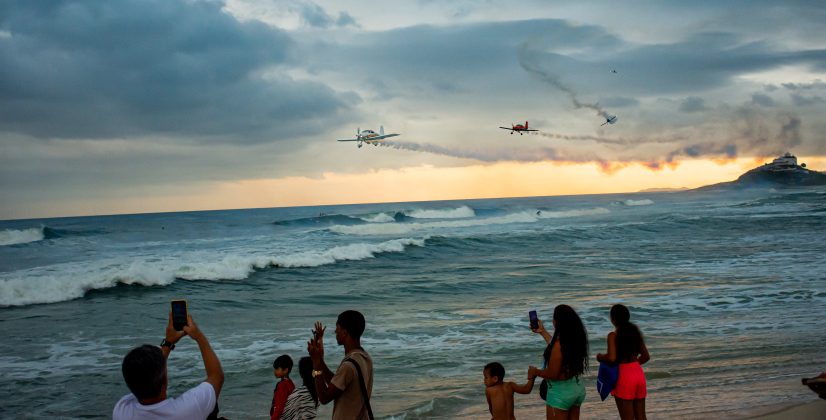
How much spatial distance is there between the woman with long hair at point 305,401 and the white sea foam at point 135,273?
17.2 m

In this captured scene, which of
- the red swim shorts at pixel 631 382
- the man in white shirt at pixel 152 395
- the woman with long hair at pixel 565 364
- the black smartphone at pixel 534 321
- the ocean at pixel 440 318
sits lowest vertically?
the ocean at pixel 440 318

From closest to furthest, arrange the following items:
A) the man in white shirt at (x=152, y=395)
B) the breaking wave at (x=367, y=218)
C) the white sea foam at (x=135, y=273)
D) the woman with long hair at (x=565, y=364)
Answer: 1. the man in white shirt at (x=152, y=395)
2. the woman with long hair at (x=565, y=364)
3. the white sea foam at (x=135, y=273)
4. the breaking wave at (x=367, y=218)

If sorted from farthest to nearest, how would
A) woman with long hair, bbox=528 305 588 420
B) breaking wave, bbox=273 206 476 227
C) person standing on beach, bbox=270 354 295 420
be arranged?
breaking wave, bbox=273 206 476 227 < person standing on beach, bbox=270 354 295 420 < woman with long hair, bbox=528 305 588 420

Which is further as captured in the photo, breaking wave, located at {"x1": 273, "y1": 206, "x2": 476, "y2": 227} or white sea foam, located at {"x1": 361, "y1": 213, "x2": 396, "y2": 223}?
white sea foam, located at {"x1": 361, "y1": 213, "x2": 396, "y2": 223}

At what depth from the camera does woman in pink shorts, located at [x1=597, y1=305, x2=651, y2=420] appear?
5.73 m

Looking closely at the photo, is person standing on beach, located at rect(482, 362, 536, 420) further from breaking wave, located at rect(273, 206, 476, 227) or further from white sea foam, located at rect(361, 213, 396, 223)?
white sea foam, located at rect(361, 213, 396, 223)

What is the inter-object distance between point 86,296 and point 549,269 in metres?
16.2

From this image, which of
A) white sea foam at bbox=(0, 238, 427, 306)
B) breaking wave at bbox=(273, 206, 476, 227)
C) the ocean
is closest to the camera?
the ocean

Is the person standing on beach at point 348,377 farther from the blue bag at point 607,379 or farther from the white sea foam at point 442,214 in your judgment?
the white sea foam at point 442,214

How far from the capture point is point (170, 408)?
2.99 meters

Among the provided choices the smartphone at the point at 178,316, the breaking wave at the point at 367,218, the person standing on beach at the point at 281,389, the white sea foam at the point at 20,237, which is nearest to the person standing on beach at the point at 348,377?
the smartphone at the point at 178,316

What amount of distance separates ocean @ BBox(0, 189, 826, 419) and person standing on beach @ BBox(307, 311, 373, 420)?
3.74 metres

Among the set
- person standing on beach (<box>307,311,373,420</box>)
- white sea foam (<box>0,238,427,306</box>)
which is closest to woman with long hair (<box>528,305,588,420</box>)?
person standing on beach (<box>307,311,373,420</box>)

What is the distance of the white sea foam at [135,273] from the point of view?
19656 mm
